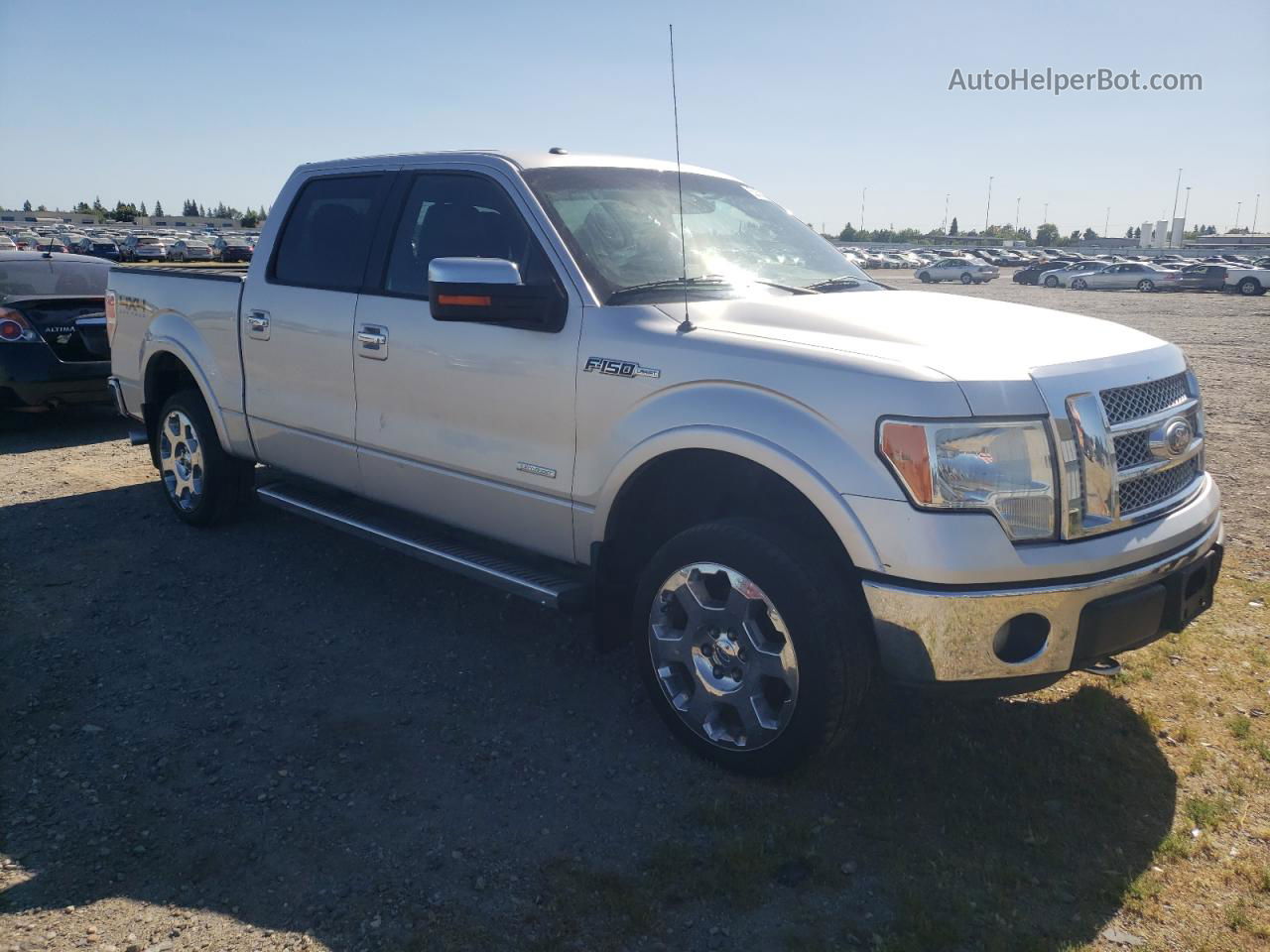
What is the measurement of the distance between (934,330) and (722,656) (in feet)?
4.30

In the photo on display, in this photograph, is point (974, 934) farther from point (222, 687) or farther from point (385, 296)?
point (385, 296)

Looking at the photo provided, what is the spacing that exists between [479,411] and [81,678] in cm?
205

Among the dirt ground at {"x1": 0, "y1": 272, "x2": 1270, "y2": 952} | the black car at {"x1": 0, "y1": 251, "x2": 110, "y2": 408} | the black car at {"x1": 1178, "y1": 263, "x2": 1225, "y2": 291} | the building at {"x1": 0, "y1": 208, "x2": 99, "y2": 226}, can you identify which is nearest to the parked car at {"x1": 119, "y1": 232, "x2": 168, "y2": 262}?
the black car at {"x1": 0, "y1": 251, "x2": 110, "y2": 408}

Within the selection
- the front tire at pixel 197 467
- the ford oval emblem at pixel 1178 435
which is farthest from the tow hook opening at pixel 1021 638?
the front tire at pixel 197 467

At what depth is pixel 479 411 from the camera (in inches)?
164

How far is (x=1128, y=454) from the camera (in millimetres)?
3199

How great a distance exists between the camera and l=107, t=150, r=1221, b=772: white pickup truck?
2.98 m

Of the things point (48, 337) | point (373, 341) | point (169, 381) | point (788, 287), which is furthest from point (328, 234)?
point (48, 337)

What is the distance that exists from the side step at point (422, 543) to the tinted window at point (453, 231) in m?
1.08

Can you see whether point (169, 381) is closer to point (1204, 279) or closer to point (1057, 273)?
point (1204, 279)

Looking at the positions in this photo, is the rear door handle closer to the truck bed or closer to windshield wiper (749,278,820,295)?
the truck bed

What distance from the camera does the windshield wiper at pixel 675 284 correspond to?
12.7 ft

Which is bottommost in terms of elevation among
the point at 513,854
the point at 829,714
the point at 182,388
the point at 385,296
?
the point at 513,854

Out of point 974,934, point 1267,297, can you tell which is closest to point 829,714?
point 974,934
